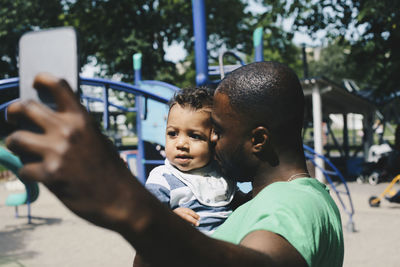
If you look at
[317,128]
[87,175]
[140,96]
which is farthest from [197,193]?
[317,128]

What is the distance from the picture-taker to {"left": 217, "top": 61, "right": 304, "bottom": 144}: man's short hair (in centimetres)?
102

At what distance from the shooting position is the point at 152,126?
662 centimetres

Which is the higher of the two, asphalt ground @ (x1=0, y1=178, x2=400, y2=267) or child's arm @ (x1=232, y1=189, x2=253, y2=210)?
child's arm @ (x1=232, y1=189, x2=253, y2=210)

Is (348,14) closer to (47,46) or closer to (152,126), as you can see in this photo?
(152,126)

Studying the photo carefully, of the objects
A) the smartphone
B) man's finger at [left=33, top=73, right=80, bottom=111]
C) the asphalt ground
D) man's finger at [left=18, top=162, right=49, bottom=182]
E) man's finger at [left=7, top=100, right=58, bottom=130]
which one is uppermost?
the smartphone

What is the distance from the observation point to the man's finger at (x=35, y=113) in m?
0.52

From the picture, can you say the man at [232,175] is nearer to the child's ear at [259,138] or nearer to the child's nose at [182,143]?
the child's ear at [259,138]

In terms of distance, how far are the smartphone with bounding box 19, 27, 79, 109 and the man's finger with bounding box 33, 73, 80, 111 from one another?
0.8 inches

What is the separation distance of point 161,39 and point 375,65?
38.5ft

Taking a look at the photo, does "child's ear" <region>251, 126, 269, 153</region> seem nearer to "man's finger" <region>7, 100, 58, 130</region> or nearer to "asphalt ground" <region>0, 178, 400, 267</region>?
"man's finger" <region>7, 100, 58, 130</region>

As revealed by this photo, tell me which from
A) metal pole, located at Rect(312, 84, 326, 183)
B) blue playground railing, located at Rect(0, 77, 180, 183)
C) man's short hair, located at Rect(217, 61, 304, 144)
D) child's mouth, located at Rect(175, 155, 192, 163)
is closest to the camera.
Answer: man's short hair, located at Rect(217, 61, 304, 144)

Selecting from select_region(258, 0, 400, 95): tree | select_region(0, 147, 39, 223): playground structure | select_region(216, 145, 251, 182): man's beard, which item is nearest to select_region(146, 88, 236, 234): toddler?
select_region(216, 145, 251, 182): man's beard

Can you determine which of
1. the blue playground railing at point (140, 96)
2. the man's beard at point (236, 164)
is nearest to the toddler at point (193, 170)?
the man's beard at point (236, 164)

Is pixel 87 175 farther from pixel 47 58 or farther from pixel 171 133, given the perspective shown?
pixel 171 133
